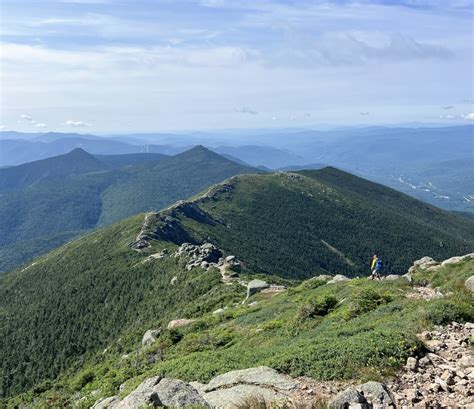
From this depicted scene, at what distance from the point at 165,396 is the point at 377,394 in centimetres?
706

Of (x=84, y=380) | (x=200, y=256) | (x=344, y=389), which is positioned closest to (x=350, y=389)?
(x=344, y=389)

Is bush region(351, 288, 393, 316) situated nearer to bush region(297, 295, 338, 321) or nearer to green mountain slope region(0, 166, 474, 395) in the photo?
green mountain slope region(0, 166, 474, 395)

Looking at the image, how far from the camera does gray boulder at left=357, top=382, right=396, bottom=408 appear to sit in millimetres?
12469

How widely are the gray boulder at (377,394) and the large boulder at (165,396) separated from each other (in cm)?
510

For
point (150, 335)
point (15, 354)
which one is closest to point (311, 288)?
point (150, 335)

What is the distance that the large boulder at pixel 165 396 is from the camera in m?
13.8

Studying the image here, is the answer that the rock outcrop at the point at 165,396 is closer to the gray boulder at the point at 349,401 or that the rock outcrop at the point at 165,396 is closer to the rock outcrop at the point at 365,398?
the gray boulder at the point at 349,401

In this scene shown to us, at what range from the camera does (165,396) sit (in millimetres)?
14422

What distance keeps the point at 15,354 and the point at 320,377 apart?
8881 centimetres

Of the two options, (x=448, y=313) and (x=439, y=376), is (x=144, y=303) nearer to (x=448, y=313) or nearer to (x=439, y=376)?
(x=448, y=313)

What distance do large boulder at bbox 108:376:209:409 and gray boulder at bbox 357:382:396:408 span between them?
510 centimetres

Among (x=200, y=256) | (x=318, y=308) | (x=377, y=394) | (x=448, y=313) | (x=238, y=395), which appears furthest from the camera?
(x=200, y=256)

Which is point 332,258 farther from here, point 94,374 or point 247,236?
point 94,374

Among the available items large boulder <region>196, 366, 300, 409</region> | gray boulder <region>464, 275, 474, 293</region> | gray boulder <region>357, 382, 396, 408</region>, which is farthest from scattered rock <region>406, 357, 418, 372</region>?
gray boulder <region>464, 275, 474, 293</region>
